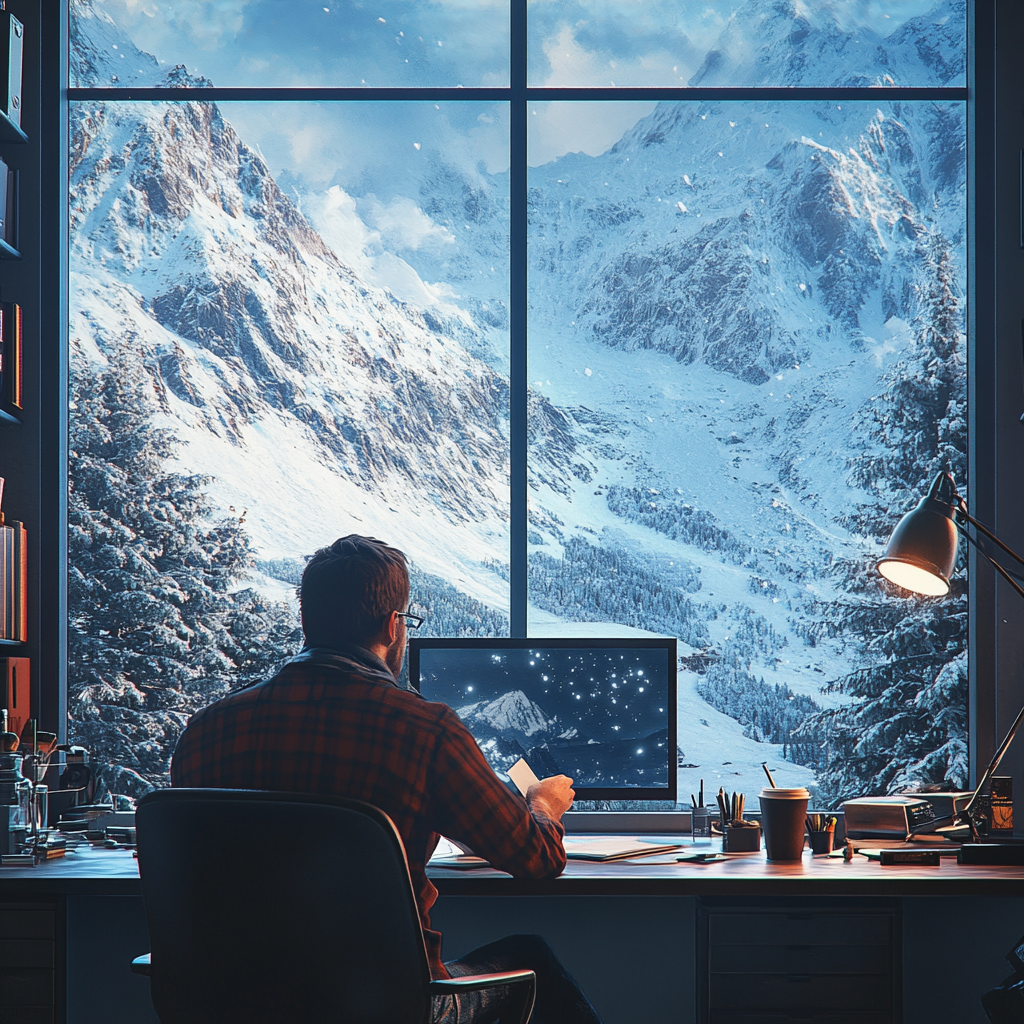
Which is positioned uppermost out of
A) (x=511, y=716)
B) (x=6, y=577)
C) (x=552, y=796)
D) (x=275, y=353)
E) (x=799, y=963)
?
(x=275, y=353)

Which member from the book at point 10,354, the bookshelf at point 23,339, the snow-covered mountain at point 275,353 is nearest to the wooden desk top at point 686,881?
the bookshelf at point 23,339

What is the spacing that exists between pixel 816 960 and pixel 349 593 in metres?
1.20

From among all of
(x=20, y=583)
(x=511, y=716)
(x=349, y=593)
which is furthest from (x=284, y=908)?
(x=20, y=583)

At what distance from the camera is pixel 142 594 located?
3.35m

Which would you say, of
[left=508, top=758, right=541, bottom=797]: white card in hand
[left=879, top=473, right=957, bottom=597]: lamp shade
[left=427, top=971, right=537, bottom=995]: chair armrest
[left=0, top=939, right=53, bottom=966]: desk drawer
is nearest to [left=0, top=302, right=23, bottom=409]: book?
[left=0, top=939, right=53, bottom=966]: desk drawer

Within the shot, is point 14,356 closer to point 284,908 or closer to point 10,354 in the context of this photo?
point 10,354

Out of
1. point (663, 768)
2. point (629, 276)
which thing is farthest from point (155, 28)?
point (663, 768)

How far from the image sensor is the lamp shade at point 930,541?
7.83ft

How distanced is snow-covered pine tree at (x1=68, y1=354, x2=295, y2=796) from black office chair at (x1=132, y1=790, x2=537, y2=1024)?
1971 millimetres

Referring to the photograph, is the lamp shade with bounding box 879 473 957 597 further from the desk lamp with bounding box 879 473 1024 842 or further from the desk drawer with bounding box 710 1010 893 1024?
the desk drawer with bounding box 710 1010 893 1024

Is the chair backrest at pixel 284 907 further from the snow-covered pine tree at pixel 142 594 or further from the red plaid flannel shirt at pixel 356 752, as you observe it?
the snow-covered pine tree at pixel 142 594

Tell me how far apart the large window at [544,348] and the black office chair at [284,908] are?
2.00 metres

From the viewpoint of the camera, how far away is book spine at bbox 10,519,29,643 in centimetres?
280

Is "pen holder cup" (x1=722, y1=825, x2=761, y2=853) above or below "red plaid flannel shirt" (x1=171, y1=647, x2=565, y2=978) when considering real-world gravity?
below
